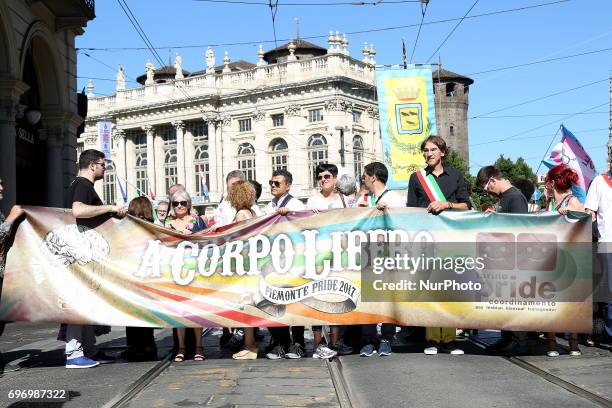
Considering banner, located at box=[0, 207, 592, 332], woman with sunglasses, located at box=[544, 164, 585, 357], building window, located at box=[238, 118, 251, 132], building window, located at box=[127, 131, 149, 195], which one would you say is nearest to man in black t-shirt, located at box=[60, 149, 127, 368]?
banner, located at box=[0, 207, 592, 332]

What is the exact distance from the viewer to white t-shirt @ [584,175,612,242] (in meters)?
8.46

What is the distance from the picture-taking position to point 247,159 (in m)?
74.8

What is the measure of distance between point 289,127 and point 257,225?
209 ft

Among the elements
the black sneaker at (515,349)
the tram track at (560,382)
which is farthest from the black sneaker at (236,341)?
the tram track at (560,382)

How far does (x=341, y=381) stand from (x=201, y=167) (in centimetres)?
7243

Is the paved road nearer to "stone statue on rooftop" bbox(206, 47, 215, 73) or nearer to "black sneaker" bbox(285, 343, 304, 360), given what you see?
"black sneaker" bbox(285, 343, 304, 360)

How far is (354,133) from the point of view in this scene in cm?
6962

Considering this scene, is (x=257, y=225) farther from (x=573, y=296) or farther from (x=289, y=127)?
(x=289, y=127)

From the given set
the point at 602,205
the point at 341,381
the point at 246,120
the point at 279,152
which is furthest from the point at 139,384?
the point at 246,120

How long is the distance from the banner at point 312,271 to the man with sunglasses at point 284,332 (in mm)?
283

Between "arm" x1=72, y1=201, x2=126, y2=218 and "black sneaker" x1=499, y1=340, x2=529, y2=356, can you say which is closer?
"arm" x1=72, y1=201, x2=126, y2=218

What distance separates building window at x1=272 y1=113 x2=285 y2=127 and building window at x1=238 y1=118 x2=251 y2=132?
275 centimetres

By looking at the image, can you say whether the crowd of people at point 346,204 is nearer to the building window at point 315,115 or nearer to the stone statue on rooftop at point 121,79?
the building window at point 315,115

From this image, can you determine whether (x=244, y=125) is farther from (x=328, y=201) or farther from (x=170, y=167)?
(x=328, y=201)
